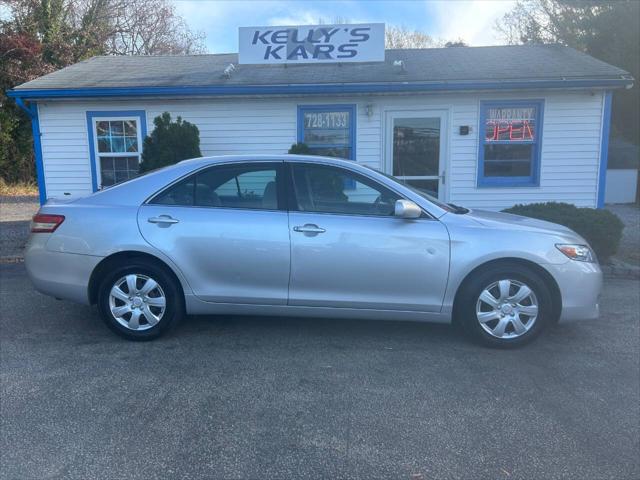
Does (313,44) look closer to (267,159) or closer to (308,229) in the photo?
(267,159)

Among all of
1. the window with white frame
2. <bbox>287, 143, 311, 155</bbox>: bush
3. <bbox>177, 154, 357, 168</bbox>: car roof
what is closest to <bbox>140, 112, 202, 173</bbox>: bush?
the window with white frame

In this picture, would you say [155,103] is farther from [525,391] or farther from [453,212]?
[525,391]

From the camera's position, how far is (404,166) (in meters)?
10.2

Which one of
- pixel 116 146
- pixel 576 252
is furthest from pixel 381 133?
pixel 576 252

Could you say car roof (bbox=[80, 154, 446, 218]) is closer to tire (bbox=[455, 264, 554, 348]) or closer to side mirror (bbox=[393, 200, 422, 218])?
side mirror (bbox=[393, 200, 422, 218])

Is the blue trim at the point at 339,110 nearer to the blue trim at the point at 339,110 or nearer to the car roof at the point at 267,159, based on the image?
the blue trim at the point at 339,110

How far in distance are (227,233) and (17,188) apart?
18256mm

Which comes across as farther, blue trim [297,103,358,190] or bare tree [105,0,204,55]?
bare tree [105,0,204,55]

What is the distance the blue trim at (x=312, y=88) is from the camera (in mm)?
9219

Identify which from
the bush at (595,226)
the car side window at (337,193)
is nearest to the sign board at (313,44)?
the bush at (595,226)

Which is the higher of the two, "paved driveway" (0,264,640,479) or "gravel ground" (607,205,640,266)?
"paved driveway" (0,264,640,479)

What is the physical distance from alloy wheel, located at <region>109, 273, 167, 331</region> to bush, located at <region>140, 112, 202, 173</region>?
5105 millimetres

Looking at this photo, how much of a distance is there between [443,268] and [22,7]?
939 inches

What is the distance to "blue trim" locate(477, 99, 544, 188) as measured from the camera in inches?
384
